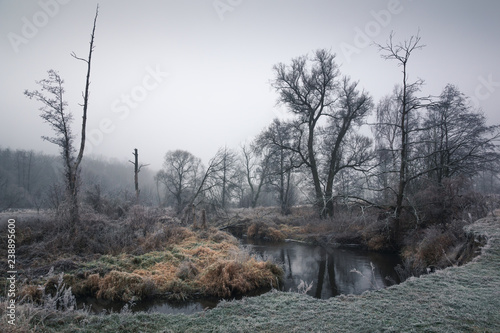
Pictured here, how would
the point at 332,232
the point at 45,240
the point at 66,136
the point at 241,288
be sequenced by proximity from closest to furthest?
1. the point at 241,288
2. the point at 45,240
3. the point at 66,136
4. the point at 332,232

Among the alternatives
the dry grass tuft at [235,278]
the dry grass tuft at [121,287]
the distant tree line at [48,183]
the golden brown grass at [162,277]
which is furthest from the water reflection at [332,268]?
the distant tree line at [48,183]

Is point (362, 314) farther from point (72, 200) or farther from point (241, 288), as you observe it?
point (72, 200)

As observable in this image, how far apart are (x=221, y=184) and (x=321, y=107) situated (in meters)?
10.4

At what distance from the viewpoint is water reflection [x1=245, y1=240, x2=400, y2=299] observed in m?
9.00

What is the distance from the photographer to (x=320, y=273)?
10.9 meters

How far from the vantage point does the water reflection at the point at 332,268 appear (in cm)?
900

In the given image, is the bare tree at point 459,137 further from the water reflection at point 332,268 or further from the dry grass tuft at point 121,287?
the dry grass tuft at point 121,287

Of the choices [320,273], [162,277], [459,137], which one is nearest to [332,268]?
[320,273]

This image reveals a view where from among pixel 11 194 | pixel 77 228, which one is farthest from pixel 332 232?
pixel 11 194

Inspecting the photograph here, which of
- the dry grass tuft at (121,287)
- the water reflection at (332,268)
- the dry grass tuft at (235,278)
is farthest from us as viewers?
the water reflection at (332,268)

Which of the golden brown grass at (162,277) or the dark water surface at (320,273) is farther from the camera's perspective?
the golden brown grass at (162,277)

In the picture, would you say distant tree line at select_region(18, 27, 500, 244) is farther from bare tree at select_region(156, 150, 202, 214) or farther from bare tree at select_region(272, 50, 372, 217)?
bare tree at select_region(156, 150, 202, 214)

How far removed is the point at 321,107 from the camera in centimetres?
2159

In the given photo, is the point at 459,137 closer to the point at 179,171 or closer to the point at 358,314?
the point at 358,314
